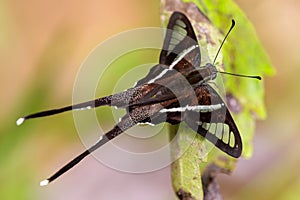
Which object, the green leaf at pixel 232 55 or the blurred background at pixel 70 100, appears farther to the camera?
the blurred background at pixel 70 100

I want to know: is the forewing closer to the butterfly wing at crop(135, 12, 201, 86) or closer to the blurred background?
the butterfly wing at crop(135, 12, 201, 86)

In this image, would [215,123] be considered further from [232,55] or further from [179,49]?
[232,55]

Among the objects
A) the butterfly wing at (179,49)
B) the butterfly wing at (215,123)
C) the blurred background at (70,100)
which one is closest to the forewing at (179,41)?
the butterfly wing at (179,49)

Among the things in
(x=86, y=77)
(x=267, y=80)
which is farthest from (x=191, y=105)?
(x=267, y=80)

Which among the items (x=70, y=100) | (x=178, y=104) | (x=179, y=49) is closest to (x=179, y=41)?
(x=179, y=49)

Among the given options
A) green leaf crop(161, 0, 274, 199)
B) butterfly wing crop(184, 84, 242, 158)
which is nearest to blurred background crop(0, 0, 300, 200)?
green leaf crop(161, 0, 274, 199)

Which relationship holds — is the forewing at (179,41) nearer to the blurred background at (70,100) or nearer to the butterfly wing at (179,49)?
the butterfly wing at (179,49)

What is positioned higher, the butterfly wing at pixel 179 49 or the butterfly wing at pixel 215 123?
the butterfly wing at pixel 179 49
